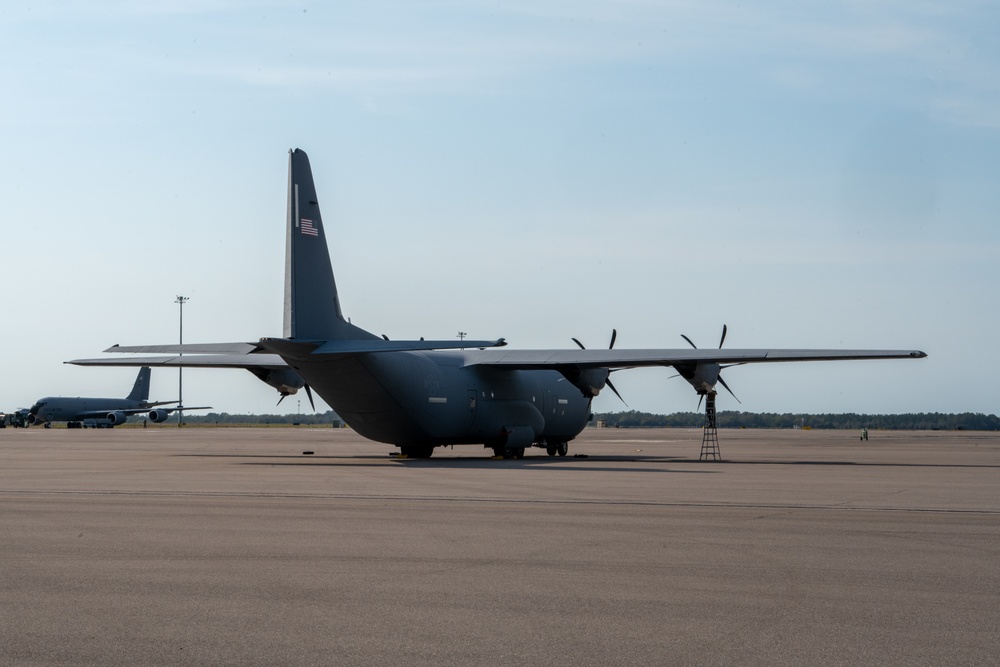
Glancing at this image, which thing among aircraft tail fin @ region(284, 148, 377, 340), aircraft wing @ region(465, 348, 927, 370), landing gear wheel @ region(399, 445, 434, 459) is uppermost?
aircraft tail fin @ region(284, 148, 377, 340)

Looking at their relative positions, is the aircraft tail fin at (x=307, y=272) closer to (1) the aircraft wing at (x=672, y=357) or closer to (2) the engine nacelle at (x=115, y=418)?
(1) the aircraft wing at (x=672, y=357)

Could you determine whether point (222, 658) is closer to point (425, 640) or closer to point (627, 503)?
point (425, 640)

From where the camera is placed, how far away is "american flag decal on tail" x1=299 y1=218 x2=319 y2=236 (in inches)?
1166

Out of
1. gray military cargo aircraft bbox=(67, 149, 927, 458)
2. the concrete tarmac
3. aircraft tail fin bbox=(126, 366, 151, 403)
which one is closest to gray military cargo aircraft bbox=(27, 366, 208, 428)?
aircraft tail fin bbox=(126, 366, 151, 403)

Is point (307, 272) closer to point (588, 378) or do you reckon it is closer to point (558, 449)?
point (588, 378)

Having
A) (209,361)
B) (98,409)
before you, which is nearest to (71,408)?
(98,409)

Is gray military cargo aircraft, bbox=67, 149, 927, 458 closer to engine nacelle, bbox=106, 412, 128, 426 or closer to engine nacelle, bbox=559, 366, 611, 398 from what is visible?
engine nacelle, bbox=559, 366, 611, 398

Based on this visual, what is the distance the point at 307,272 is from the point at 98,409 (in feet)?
308

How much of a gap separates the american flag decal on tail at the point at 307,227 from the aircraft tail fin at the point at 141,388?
320ft

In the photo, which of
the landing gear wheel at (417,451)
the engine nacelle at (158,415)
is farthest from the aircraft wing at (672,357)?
the engine nacelle at (158,415)

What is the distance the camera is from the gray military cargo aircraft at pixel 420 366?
29.2m

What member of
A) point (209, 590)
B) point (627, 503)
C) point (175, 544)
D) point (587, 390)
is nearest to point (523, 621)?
point (209, 590)

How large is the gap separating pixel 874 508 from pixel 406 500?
7925 millimetres

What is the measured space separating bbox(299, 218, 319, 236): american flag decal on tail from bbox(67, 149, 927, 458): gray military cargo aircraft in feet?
0.11
